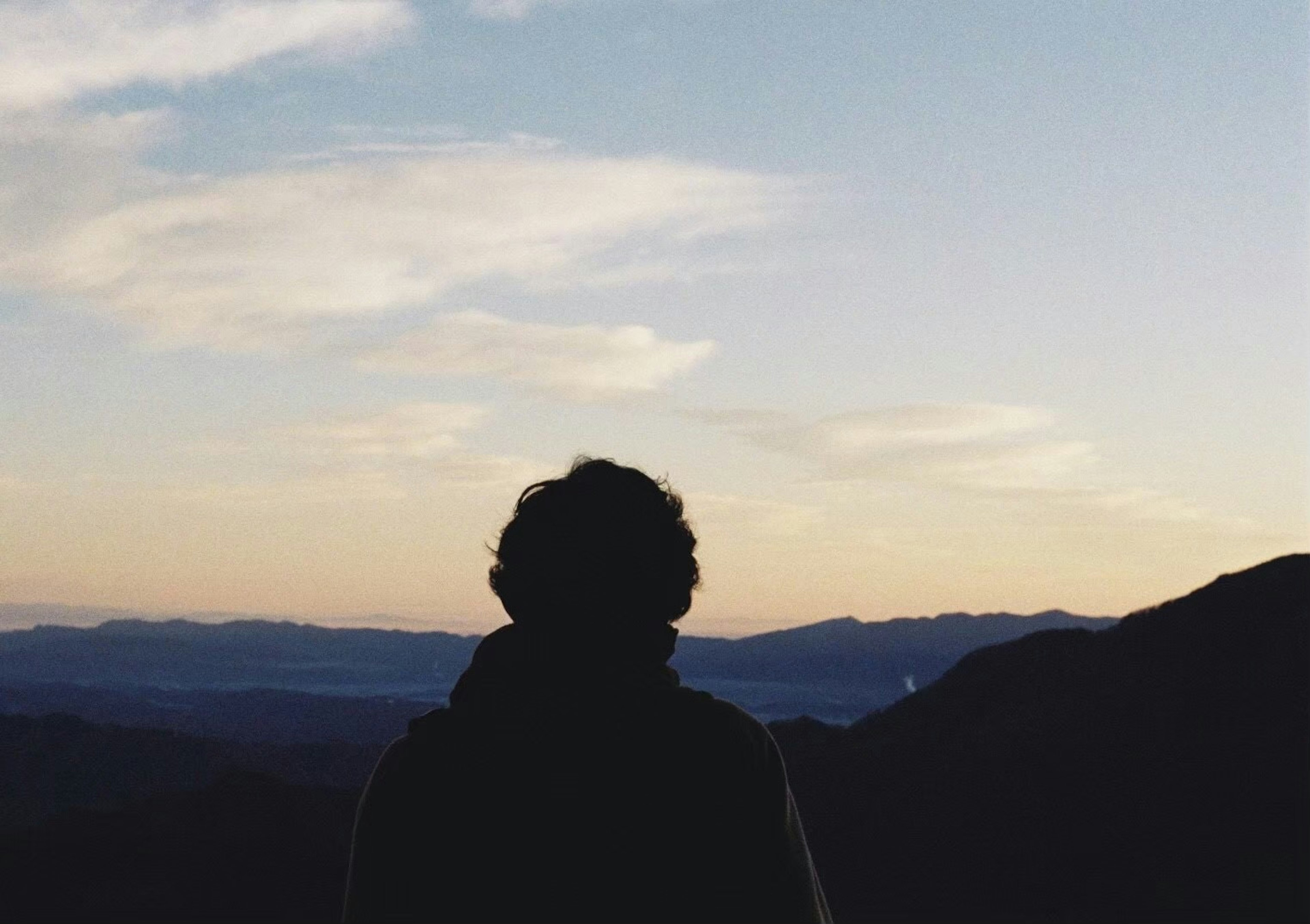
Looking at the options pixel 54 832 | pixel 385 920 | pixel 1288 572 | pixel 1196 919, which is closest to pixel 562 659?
pixel 385 920

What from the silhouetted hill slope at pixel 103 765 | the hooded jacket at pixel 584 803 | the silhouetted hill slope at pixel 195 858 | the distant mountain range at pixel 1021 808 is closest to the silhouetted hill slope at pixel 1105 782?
the distant mountain range at pixel 1021 808

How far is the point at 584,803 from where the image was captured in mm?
2756

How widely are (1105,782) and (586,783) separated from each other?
103 ft

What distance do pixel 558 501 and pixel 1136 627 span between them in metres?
38.3

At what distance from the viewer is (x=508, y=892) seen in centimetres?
277

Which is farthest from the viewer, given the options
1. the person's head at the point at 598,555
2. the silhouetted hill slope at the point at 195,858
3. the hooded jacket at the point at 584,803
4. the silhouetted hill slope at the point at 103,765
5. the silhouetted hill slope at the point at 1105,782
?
the silhouetted hill slope at the point at 103,765

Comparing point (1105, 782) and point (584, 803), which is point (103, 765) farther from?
point (584, 803)

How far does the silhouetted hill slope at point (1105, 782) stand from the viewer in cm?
2769

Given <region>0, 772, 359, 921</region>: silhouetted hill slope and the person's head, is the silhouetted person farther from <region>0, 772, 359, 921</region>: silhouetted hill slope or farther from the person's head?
<region>0, 772, 359, 921</region>: silhouetted hill slope

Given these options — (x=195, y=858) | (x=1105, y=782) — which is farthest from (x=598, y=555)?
(x=195, y=858)

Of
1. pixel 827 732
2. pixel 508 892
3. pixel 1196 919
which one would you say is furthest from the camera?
pixel 827 732

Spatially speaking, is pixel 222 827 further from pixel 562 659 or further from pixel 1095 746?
pixel 562 659

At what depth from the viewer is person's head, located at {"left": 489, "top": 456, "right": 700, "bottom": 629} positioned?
289cm

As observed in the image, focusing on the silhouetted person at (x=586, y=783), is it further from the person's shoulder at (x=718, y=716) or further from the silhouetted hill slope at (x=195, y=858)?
the silhouetted hill slope at (x=195, y=858)
